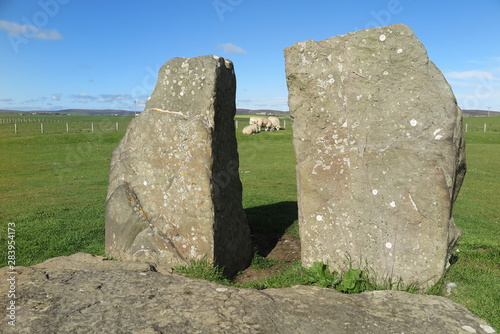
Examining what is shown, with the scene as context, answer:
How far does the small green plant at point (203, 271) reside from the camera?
18.6 feet

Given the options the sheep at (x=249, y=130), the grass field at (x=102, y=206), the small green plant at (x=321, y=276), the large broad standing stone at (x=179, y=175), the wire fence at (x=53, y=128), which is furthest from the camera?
the wire fence at (x=53, y=128)

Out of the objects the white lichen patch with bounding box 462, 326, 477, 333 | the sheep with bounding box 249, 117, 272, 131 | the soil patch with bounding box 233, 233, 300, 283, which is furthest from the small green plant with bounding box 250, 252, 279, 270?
the sheep with bounding box 249, 117, 272, 131

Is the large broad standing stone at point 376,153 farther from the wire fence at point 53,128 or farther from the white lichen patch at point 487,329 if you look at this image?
the wire fence at point 53,128

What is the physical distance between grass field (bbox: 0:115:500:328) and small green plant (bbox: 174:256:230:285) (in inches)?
74.6

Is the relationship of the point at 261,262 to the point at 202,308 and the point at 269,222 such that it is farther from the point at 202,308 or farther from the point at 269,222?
the point at 202,308

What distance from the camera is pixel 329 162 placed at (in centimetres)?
557

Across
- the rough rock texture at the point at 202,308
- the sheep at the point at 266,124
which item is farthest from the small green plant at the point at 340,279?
the sheep at the point at 266,124

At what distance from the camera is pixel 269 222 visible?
9.31m

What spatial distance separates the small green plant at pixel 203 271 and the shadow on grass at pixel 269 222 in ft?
5.76

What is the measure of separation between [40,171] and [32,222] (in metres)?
8.38

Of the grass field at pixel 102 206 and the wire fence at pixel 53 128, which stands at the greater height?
the wire fence at pixel 53 128

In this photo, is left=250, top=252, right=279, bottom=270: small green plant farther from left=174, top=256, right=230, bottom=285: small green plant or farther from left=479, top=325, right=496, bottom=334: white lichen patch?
left=479, top=325, right=496, bottom=334: white lichen patch

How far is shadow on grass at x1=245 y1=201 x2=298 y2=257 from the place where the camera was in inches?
317

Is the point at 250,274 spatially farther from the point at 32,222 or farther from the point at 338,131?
the point at 32,222
